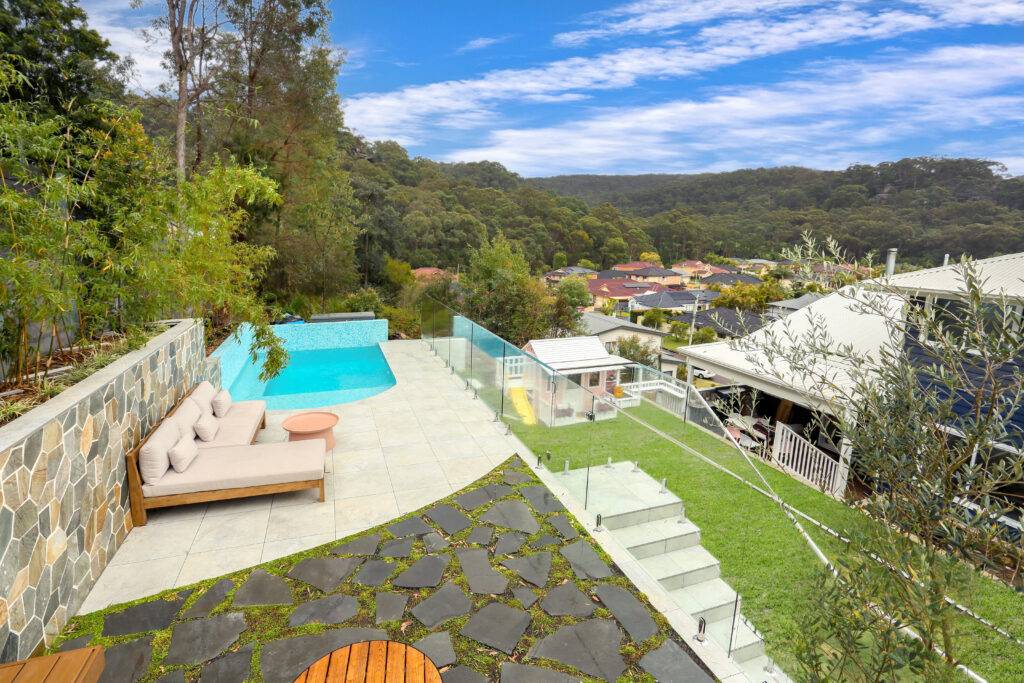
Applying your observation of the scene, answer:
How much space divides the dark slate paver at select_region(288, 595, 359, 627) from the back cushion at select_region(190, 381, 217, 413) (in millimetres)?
3165

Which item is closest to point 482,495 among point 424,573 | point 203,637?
point 424,573

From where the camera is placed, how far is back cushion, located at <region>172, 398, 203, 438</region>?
4930 mm

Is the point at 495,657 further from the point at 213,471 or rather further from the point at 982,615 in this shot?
the point at 213,471

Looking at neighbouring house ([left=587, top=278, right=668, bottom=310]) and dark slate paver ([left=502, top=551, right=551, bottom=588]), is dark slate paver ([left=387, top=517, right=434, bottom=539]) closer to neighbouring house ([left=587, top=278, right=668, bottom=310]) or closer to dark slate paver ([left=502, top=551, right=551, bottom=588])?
dark slate paver ([left=502, top=551, right=551, bottom=588])

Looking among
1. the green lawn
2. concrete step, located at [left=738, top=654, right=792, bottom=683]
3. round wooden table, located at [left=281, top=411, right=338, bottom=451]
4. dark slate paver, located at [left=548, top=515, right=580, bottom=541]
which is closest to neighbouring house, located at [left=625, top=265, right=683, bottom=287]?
round wooden table, located at [left=281, top=411, right=338, bottom=451]

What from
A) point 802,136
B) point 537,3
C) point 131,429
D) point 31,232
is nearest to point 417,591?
point 131,429

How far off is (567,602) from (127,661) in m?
2.64

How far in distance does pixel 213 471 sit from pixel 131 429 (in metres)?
0.73

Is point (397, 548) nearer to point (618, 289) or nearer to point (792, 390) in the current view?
point (792, 390)

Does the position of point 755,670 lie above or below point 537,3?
below

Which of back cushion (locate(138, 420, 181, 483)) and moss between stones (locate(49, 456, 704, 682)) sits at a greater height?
back cushion (locate(138, 420, 181, 483))

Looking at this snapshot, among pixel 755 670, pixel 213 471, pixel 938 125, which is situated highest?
pixel 938 125

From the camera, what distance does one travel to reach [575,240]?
60281 mm

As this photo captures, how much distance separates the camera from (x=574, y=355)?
13117mm
